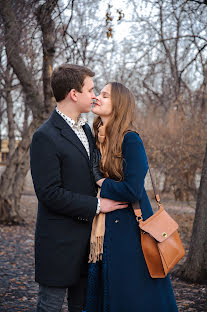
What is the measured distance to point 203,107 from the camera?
12227 millimetres

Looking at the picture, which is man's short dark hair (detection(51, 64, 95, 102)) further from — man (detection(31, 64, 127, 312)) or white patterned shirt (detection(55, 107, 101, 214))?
white patterned shirt (detection(55, 107, 101, 214))

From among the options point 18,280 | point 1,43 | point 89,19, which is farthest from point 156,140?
point 18,280

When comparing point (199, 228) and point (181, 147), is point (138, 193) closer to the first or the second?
point (199, 228)

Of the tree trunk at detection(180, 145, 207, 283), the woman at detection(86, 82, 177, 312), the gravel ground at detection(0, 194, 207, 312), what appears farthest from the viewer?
the tree trunk at detection(180, 145, 207, 283)

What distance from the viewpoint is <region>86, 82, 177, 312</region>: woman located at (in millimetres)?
2602

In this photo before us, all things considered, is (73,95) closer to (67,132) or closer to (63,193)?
(67,132)

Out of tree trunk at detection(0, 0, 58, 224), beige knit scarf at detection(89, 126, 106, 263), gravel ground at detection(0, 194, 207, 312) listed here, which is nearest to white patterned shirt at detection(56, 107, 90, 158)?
beige knit scarf at detection(89, 126, 106, 263)

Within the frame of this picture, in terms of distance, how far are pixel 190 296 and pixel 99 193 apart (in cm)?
249

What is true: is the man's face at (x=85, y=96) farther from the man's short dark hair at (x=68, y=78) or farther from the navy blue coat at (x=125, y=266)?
the navy blue coat at (x=125, y=266)

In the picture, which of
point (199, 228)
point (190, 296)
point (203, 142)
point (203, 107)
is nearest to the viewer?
point (190, 296)

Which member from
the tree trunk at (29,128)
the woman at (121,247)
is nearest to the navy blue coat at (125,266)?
the woman at (121,247)

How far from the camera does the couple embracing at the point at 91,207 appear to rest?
2545mm

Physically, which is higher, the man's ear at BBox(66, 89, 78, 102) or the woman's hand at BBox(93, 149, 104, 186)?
the man's ear at BBox(66, 89, 78, 102)

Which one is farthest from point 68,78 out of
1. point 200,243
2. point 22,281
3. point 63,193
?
point 22,281
